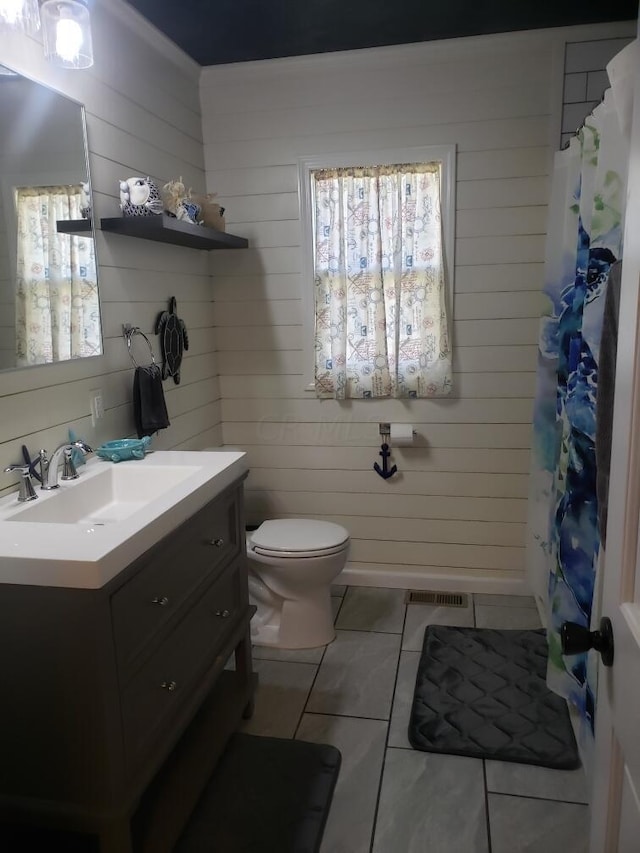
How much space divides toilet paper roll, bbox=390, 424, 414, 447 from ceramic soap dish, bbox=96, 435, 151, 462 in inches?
50.2

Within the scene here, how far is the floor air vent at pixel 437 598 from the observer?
10.2 feet

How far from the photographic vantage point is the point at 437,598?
316 cm

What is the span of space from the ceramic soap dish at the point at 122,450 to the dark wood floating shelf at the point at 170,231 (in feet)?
2.41

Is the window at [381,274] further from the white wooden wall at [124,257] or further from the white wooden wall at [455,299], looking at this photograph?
the white wooden wall at [124,257]

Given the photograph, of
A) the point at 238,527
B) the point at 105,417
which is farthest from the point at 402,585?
the point at 105,417

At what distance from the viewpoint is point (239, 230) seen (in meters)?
3.12

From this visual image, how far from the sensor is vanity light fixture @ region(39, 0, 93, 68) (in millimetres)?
1787

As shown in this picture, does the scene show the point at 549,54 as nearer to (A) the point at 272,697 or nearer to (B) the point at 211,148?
(B) the point at 211,148

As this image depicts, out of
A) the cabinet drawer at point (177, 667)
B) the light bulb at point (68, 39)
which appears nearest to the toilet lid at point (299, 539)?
the cabinet drawer at point (177, 667)

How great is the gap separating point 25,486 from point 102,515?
27 cm

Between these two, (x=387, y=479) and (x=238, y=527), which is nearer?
(x=238, y=527)

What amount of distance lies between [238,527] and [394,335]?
1303mm

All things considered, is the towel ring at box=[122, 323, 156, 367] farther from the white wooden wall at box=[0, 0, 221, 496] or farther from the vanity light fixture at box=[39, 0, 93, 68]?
the vanity light fixture at box=[39, 0, 93, 68]

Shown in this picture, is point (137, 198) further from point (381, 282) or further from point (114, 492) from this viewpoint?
point (381, 282)
